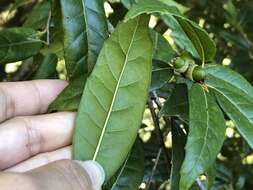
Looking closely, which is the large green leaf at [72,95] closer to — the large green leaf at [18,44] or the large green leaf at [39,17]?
the large green leaf at [18,44]

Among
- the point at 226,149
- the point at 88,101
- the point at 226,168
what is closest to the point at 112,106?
the point at 88,101

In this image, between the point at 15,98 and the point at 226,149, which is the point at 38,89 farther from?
the point at 226,149

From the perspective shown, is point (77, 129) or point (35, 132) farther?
point (35, 132)

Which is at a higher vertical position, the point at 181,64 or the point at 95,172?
the point at 181,64

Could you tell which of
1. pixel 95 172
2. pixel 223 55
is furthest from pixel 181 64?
pixel 223 55

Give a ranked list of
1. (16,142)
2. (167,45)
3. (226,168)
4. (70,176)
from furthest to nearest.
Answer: (226,168)
(167,45)
(16,142)
(70,176)

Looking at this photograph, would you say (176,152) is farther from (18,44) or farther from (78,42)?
(18,44)

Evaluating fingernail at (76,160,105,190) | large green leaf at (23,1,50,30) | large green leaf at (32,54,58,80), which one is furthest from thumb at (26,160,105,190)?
large green leaf at (23,1,50,30)
